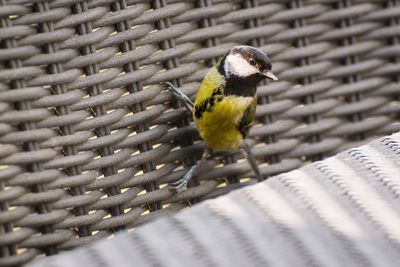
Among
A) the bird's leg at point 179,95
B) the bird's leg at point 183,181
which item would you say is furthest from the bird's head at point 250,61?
the bird's leg at point 183,181

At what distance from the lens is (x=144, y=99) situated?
1417 millimetres

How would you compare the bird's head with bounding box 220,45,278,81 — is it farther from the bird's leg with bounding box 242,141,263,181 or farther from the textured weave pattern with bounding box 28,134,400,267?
the textured weave pattern with bounding box 28,134,400,267

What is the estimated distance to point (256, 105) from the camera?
1574mm

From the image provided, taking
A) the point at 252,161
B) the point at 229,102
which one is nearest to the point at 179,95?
the point at 252,161

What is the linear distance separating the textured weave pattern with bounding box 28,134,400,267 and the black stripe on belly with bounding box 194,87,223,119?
68 cm

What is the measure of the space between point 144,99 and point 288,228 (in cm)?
61

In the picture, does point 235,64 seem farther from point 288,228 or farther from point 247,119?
point 288,228

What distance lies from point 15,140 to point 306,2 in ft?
2.17

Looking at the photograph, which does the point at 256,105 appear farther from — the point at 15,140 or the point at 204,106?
the point at 15,140

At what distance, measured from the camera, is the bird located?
60.3 inches

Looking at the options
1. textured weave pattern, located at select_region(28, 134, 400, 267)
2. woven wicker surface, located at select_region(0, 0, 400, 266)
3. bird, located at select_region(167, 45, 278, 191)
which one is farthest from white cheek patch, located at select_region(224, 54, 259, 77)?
textured weave pattern, located at select_region(28, 134, 400, 267)

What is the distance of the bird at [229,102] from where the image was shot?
1.53 m

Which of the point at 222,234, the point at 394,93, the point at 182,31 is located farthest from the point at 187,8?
the point at 222,234

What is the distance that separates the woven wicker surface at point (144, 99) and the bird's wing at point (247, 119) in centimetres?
5
